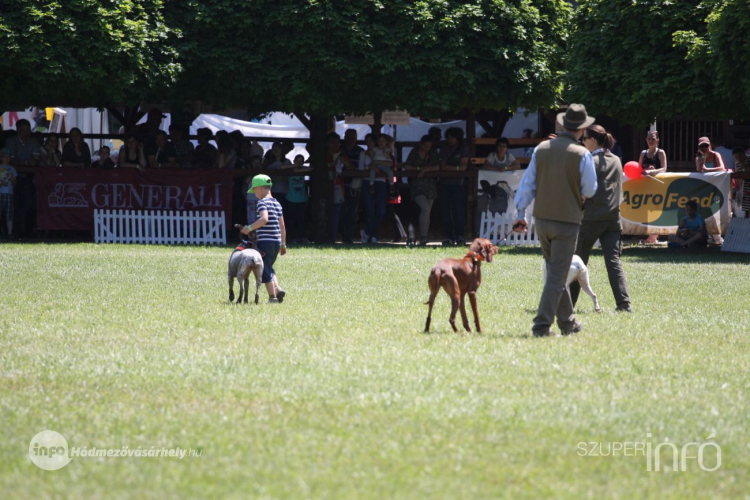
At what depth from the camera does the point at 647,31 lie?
20.0m

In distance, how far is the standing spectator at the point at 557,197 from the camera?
8.86m

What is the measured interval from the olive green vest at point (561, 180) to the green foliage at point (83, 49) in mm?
13068

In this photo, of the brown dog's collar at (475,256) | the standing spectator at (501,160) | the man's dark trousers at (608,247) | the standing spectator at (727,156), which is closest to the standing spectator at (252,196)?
the standing spectator at (501,160)

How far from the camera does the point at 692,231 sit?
67.1ft

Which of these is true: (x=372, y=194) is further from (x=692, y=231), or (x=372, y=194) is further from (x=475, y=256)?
(x=475, y=256)

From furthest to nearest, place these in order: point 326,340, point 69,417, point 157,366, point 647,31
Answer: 1. point 647,31
2. point 326,340
3. point 157,366
4. point 69,417

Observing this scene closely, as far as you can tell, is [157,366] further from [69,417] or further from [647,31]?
[647,31]

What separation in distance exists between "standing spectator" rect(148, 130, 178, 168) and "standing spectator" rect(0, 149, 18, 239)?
3026 mm

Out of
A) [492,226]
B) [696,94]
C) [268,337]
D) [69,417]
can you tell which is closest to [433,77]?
[492,226]

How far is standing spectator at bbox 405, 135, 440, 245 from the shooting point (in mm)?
22281

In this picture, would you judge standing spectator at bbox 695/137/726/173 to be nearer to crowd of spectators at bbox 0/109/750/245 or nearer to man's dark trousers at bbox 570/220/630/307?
crowd of spectators at bbox 0/109/750/245

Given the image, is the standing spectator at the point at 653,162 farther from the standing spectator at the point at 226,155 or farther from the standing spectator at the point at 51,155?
the standing spectator at the point at 51,155

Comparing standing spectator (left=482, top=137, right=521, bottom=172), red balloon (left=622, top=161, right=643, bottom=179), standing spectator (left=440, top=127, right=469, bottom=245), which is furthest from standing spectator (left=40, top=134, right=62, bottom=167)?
red balloon (left=622, top=161, right=643, bottom=179)

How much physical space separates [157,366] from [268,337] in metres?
1.57
